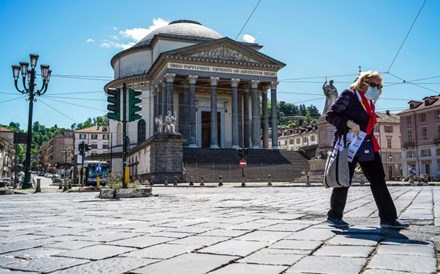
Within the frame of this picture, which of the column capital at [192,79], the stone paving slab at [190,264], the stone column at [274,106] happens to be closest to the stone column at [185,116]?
the column capital at [192,79]

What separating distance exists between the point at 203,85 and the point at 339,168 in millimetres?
44558

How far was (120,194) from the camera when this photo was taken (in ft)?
44.5

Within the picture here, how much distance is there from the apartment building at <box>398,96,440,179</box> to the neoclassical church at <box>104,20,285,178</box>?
22242mm

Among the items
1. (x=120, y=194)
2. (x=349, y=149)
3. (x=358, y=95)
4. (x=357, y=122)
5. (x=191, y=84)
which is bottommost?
(x=120, y=194)

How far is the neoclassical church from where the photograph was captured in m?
43.7

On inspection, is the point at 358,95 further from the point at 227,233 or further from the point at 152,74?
the point at 152,74

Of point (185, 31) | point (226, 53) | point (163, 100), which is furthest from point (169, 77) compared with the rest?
point (185, 31)

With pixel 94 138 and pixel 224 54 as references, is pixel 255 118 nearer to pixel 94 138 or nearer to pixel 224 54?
pixel 224 54

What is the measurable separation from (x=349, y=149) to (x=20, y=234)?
400 cm

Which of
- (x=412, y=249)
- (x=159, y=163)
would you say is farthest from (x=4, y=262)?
(x=159, y=163)

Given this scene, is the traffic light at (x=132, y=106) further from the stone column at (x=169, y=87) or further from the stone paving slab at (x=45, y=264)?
the stone column at (x=169, y=87)

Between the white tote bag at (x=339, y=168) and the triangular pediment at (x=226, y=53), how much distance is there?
39741 mm

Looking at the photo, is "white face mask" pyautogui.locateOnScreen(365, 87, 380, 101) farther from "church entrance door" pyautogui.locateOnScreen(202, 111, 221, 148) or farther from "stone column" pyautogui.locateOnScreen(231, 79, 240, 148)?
"church entrance door" pyautogui.locateOnScreen(202, 111, 221, 148)

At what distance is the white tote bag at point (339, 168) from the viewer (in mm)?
4750
